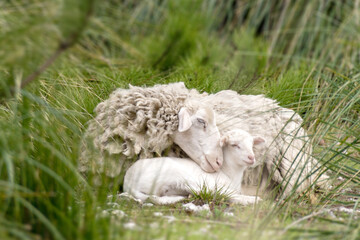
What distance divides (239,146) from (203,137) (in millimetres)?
221

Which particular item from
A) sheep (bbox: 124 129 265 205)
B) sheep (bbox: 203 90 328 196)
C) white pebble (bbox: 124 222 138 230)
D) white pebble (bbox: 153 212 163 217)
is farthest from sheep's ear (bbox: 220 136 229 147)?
white pebble (bbox: 124 222 138 230)

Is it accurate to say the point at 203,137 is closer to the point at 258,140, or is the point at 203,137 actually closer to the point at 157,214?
the point at 258,140

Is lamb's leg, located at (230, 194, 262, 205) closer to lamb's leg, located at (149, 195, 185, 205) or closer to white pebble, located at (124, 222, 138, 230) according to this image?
lamb's leg, located at (149, 195, 185, 205)

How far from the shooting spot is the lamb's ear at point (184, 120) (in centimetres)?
310

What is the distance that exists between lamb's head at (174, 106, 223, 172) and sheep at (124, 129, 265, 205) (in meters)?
0.05

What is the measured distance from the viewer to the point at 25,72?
7.13 feet

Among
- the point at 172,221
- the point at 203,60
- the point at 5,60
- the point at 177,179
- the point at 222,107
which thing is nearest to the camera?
A: the point at 5,60

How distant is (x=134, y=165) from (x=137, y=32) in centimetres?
423

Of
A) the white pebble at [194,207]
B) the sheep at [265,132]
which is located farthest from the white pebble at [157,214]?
the sheep at [265,132]

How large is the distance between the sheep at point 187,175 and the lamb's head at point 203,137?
48 mm

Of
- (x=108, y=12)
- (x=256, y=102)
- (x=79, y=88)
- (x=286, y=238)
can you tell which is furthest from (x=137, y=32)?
(x=286, y=238)

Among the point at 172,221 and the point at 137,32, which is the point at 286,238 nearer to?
the point at 172,221

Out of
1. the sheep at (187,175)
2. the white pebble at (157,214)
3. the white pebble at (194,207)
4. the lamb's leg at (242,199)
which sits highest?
the sheep at (187,175)

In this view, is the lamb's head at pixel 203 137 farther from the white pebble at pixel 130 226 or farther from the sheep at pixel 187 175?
the white pebble at pixel 130 226
